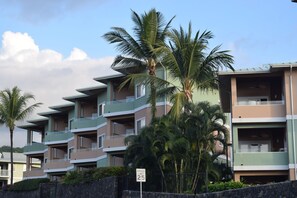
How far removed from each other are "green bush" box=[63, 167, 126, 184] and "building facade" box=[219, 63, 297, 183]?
7.23 meters

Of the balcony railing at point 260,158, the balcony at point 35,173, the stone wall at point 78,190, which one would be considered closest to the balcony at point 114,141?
the stone wall at point 78,190

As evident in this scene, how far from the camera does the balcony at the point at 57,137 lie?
59500 mm

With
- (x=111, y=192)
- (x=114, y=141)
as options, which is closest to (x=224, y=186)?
(x=111, y=192)

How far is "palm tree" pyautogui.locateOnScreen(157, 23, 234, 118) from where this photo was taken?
31.2 meters

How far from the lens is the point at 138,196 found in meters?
27.6

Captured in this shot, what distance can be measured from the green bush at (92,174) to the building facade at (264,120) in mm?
7233

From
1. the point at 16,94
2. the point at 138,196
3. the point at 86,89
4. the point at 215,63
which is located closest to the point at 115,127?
the point at 86,89

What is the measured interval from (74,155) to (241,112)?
2291cm

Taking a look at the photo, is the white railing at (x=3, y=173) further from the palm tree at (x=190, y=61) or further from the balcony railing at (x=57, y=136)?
the palm tree at (x=190, y=61)

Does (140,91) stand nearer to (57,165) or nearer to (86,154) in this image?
(86,154)

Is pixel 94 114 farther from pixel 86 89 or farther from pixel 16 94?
pixel 16 94

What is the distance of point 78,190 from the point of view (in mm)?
35625

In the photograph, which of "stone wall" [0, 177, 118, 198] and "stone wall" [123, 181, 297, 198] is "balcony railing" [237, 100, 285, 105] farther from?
"stone wall" [123, 181, 297, 198]

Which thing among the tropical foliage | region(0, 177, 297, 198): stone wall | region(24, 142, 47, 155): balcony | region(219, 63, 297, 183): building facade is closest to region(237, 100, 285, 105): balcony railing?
region(219, 63, 297, 183): building facade
